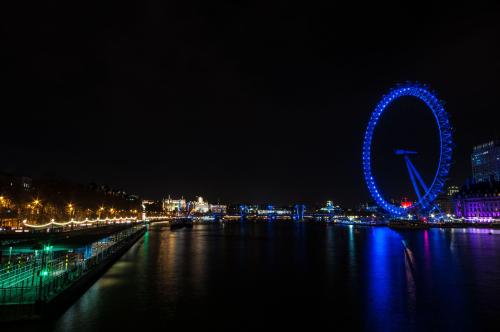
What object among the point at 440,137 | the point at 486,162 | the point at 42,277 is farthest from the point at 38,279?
the point at 486,162

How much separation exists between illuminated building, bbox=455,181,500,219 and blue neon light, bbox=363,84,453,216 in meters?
52.0

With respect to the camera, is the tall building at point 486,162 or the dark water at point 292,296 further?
the tall building at point 486,162

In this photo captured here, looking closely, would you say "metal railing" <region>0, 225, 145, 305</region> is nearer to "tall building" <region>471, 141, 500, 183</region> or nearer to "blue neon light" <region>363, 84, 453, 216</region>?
"blue neon light" <region>363, 84, 453, 216</region>

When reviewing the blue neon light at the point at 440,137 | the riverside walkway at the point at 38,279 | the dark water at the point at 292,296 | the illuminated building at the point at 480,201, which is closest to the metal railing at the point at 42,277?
the riverside walkway at the point at 38,279

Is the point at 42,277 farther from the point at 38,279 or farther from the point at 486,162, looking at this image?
the point at 486,162

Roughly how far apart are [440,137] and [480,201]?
2825 inches

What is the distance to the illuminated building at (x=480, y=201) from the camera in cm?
11857

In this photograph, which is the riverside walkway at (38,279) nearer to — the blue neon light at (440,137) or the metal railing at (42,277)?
the metal railing at (42,277)

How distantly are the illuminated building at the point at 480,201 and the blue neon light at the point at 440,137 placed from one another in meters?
52.0

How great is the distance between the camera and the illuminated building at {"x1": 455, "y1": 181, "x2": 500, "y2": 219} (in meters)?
119

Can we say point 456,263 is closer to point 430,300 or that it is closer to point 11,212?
point 430,300

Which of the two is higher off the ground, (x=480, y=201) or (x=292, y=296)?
(x=480, y=201)

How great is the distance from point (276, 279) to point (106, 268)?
10.1 metres

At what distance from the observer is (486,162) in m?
154
